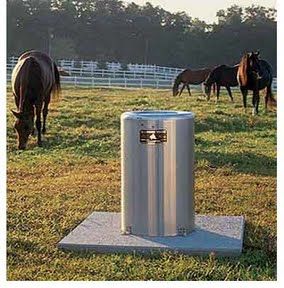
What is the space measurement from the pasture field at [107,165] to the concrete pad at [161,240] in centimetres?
10

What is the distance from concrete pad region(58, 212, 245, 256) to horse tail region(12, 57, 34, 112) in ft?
3.56

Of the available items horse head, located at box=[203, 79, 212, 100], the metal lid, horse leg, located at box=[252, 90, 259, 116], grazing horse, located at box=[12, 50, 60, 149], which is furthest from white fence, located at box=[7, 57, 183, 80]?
the metal lid

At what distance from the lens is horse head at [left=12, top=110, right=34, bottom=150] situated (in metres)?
4.86

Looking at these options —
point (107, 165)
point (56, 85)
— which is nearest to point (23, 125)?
point (56, 85)

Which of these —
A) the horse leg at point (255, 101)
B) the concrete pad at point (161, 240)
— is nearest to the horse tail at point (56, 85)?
the concrete pad at point (161, 240)

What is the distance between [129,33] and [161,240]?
1438 mm

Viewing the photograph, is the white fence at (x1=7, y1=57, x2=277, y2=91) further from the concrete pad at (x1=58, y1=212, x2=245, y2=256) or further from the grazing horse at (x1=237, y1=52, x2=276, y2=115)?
the concrete pad at (x1=58, y1=212, x2=245, y2=256)

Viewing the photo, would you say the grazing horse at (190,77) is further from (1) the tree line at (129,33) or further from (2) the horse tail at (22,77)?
(2) the horse tail at (22,77)

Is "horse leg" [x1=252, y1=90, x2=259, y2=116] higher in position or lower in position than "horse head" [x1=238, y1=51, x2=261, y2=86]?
lower

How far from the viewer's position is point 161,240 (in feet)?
12.4

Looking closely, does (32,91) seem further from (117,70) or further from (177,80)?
(177,80)
